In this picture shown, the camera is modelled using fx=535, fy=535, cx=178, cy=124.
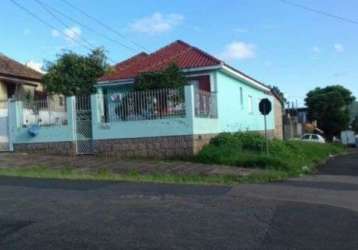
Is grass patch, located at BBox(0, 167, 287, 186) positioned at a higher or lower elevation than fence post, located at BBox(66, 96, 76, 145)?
lower

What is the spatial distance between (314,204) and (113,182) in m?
5.49

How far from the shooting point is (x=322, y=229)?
8.48 m

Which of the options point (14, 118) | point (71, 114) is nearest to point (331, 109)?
point (71, 114)

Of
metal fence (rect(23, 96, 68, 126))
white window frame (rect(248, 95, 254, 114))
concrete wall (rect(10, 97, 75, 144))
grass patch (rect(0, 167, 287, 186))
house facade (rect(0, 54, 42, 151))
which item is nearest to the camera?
grass patch (rect(0, 167, 287, 186))

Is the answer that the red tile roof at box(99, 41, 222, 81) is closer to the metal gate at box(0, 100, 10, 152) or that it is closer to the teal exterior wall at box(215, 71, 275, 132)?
the teal exterior wall at box(215, 71, 275, 132)

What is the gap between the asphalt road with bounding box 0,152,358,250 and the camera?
739 centimetres

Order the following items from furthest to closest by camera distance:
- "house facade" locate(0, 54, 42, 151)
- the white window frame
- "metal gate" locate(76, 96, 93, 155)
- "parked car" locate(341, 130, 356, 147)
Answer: "parked car" locate(341, 130, 356, 147) → the white window frame → "house facade" locate(0, 54, 42, 151) → "metal gate" locate(76, 96, 93, 155)

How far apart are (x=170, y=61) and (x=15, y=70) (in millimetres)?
9655

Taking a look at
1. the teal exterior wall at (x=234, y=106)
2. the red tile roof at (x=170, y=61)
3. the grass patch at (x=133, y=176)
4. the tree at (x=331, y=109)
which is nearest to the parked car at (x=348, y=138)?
the tree at (x=331, y=109)

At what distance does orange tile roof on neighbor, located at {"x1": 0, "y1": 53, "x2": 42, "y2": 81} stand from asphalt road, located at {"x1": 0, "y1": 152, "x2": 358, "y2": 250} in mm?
16461

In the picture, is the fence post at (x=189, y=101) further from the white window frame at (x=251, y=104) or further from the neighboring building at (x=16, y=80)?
the white window frame at (x=251, y=104)

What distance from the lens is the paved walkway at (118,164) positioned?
17781mm

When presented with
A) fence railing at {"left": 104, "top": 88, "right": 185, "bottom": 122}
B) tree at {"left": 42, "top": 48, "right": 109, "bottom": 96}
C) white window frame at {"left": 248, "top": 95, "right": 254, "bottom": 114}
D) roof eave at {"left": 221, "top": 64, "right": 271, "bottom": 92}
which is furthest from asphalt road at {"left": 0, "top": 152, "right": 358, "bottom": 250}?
white window frame at {"left": 248, "top": 95, "right": 254, "bottom": 114}

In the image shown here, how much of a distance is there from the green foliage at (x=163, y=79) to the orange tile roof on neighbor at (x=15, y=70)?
30.2ft
